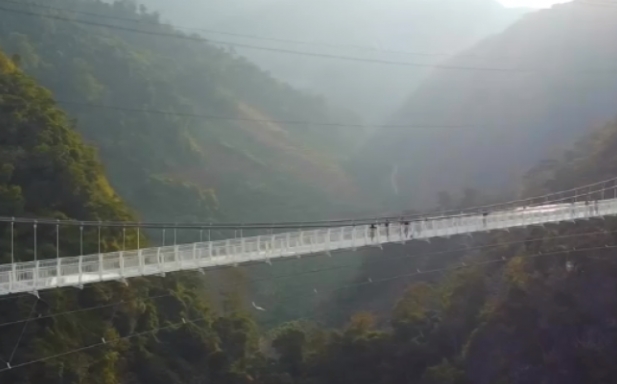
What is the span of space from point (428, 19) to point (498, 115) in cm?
2039

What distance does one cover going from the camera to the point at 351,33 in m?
49.5

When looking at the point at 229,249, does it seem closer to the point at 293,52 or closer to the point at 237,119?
the point at 237,119

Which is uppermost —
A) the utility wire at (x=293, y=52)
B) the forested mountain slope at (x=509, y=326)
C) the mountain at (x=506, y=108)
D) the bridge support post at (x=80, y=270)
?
the utility wire at (x=293, y=52)

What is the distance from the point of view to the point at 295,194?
1098 inches

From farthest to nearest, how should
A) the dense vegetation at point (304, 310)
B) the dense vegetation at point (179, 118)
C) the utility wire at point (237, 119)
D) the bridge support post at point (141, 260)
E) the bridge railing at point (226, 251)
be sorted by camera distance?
the utility wire at point (237, 119)
the dense vegetation at point (179, 118)
the dense vegetation at point (304, 310)
the bridge support post at point (141, 260)
the bridge railing at point (226, 251)

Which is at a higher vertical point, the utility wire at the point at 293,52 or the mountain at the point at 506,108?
the utility wire at the point at 293,52

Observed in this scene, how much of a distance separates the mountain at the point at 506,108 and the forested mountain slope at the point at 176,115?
3.05 m

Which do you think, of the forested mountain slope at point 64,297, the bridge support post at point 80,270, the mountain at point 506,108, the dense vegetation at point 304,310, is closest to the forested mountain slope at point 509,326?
the dense vegetation at point 304,310

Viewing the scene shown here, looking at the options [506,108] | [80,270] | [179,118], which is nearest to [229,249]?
[80,270]

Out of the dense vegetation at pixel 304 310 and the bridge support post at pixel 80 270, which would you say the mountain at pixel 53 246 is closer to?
the dense vegetation at pixel 304 310

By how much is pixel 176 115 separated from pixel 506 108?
1464 cm

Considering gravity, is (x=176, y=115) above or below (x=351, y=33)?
below

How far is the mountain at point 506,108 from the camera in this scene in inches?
1087

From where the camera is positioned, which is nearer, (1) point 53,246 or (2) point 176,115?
(1) point 53,246
